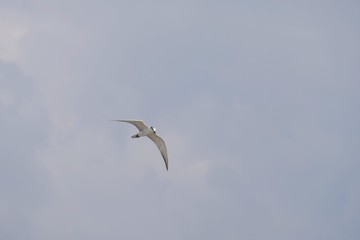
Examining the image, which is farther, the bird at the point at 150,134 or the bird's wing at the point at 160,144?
the bird's wing at the point at 160,144

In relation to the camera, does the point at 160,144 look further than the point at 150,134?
Yes

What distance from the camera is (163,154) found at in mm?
131125

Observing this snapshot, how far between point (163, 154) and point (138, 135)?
23.7ft

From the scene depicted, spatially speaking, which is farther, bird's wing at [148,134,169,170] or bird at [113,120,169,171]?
bird's wing at [148,134,169,170]

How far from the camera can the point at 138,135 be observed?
128125 mm
